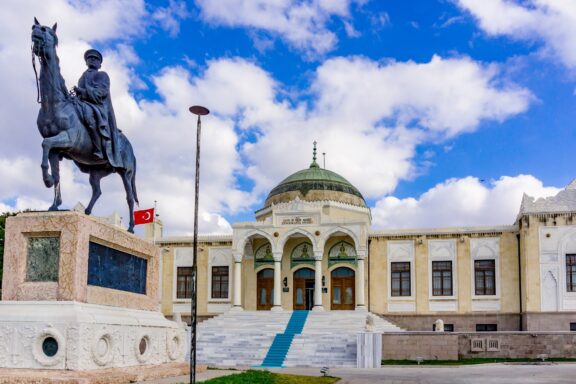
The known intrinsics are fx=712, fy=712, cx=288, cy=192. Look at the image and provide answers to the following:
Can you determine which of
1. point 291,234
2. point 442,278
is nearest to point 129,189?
point 291,234

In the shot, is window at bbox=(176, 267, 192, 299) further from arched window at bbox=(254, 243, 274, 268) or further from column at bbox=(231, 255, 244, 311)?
arched window at bbox=(254, 243, 274, 268)

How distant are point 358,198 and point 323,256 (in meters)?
5.57

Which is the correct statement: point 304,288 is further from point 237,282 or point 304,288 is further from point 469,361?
point 469,361

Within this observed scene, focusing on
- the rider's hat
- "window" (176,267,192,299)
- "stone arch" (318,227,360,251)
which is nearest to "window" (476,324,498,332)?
"stone arch" (318,227,360,251)

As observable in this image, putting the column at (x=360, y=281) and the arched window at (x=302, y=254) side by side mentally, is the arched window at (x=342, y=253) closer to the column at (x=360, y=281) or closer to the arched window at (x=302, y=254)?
the arched window at (x=302, y=254)

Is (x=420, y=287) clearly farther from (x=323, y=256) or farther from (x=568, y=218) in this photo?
(x=568, y=218)

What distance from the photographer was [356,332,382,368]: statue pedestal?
24795 mm

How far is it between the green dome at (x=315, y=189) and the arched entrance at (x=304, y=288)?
13.6ft

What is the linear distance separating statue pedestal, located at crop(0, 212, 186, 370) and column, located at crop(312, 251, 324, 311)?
2023cm

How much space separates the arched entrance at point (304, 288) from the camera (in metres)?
35.1

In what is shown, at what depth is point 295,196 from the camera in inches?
1490

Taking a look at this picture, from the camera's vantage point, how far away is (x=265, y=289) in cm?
3581

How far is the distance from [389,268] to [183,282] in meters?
10.6

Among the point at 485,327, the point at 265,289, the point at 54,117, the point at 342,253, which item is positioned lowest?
the point at 485,327
